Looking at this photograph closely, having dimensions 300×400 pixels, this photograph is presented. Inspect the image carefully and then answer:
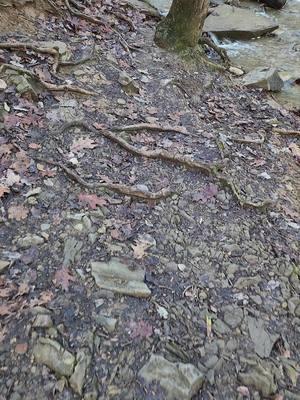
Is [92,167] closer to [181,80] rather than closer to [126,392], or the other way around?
[126,392]

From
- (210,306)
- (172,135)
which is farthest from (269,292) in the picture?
(172,135)

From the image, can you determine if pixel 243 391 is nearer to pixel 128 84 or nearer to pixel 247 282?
pixel 247 282

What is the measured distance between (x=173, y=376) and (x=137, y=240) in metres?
1.27

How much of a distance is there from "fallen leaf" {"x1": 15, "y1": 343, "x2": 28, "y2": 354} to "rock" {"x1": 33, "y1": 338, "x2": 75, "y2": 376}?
0.06m

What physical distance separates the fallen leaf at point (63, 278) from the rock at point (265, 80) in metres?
5.48

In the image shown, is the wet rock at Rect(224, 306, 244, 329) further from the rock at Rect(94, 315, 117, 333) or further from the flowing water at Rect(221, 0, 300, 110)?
the flowing water at Rect(221, 0, 300, 110)

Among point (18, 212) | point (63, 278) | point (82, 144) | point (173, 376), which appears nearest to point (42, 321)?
point (63, 278)

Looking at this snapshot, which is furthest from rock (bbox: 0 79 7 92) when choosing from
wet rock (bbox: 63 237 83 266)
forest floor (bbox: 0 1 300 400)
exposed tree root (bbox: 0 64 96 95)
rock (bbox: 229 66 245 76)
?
rock (bbox: 229 66 245 76)

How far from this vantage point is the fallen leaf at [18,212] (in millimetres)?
3607

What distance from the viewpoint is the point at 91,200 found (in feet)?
12.9

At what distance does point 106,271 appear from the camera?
131 inches

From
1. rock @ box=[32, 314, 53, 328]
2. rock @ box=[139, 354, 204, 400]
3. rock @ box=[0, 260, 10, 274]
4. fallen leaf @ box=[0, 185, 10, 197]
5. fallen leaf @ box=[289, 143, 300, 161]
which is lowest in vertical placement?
rock @ box=[0, 260, 10, 274]

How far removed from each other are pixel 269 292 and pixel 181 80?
4.04 m

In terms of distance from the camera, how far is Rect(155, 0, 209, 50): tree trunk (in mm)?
6871
